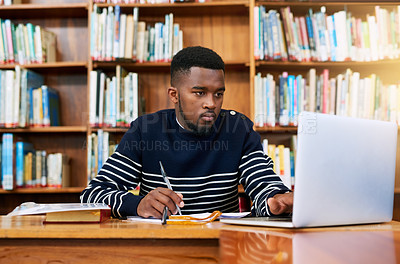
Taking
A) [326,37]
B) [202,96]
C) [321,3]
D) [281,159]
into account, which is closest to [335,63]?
[326,37]

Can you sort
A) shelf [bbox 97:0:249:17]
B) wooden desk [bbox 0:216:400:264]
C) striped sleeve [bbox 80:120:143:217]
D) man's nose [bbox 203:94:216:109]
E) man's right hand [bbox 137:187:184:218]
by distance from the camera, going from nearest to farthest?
wooden desk [bbox 0:216:400:264] → man's right hand [bbox 137:187:184:218] → striped sleeve [bbox 80:120:143:217] → man's nose [bbox 203:94:216:109] → shelf [bbox 97:0:249:17]

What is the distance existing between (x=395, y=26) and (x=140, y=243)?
90.9 inches

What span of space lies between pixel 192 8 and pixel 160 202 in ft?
6.20

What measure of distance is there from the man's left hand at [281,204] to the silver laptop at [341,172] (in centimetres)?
17

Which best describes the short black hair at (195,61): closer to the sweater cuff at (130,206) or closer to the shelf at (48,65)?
the sweater cuff at (130,206)

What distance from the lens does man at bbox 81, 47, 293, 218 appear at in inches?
57.4

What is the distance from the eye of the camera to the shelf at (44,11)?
2.64m

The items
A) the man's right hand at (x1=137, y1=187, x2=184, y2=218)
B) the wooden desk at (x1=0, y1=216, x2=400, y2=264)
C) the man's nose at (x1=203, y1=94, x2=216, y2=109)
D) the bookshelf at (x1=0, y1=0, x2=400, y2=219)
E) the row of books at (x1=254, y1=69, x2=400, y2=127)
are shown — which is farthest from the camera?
the bookshelf at (x1=0, y1=0, x2=400, y2=219)

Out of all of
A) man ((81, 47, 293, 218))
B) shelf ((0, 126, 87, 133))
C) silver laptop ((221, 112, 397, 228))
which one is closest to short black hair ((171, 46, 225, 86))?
man ((81, 47, 293, 218))

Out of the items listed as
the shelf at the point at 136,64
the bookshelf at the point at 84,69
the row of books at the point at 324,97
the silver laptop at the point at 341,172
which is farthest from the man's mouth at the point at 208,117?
the bookshelf at the point at 84,69

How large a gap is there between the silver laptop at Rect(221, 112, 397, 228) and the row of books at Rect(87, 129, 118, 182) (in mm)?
1705

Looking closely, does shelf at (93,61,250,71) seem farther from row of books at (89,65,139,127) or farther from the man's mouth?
the man's mouth

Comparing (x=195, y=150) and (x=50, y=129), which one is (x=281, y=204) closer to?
(x=195, y=150)

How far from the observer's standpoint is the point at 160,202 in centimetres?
109
